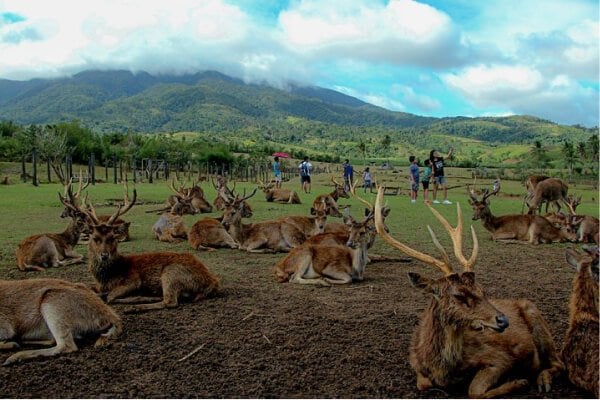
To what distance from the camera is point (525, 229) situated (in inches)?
500

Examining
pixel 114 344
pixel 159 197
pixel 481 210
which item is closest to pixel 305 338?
pixel 114 344

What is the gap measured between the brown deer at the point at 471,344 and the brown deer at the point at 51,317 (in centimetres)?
292

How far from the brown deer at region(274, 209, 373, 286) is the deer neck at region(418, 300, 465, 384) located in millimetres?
3781

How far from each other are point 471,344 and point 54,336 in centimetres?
358

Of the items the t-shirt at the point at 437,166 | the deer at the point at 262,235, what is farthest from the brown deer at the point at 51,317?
the t-shirt at the point at 437,166

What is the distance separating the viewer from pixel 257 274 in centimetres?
875

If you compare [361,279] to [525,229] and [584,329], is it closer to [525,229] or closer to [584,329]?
[584,329]

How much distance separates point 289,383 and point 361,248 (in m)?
4.06

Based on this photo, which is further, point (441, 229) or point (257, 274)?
point (441, 229)

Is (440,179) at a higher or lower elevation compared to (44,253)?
higher

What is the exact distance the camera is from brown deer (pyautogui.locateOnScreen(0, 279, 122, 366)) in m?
5.20

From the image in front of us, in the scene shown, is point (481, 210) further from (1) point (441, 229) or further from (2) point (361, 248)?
(2) point (361, 248)

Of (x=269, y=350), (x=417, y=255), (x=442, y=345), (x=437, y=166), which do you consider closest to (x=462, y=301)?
(x=442, y=345)

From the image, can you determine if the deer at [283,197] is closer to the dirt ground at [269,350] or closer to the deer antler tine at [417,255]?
the dirt ground at [269,350]
